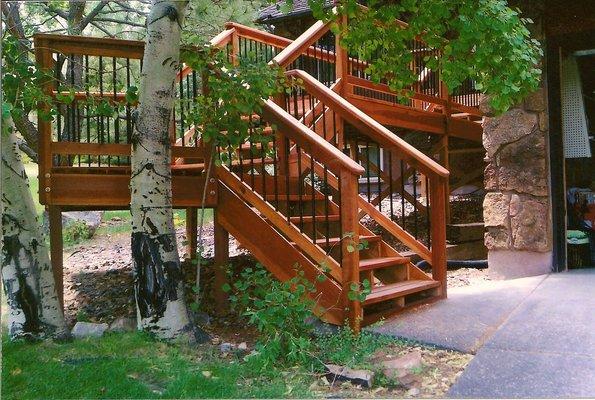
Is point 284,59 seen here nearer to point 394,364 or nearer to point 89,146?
point 89,146

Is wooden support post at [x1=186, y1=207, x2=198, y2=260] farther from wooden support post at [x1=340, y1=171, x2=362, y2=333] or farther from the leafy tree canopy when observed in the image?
wooden support post at [x1=340, y1=171, x2=362, y2=333]

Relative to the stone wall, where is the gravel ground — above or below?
below

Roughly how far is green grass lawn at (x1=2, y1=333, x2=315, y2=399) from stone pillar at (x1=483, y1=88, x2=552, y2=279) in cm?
349

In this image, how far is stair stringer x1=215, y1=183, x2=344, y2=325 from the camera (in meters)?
4.21

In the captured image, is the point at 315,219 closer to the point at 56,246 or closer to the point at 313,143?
the point at 313,143

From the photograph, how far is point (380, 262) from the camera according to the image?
4.86 meters

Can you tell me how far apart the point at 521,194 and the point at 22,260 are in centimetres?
479

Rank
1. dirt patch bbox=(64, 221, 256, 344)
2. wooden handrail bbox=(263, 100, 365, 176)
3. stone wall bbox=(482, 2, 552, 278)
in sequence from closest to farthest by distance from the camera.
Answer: wooden handrail bbox=(263, 100, 365, 176), dirt patch bbox=(64, 221, 256, 344), stone wall bbox=(482, 2, 552, 278)

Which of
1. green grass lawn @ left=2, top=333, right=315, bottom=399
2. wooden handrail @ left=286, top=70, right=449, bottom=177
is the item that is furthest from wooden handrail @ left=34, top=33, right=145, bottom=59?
green grass lawn @ left=2, top=333, right=315, bottom=399

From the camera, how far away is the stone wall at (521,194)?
240 inches

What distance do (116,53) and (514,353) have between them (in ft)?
11.7

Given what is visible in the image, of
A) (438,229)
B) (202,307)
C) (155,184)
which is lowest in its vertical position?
(202,307)

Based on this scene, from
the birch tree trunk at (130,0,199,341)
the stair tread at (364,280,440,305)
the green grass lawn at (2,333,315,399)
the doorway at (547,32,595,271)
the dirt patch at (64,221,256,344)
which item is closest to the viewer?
the green grass lawn at (2,333,315,399)

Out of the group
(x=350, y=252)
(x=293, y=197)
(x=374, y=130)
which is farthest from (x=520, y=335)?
(x=293, y=197)
